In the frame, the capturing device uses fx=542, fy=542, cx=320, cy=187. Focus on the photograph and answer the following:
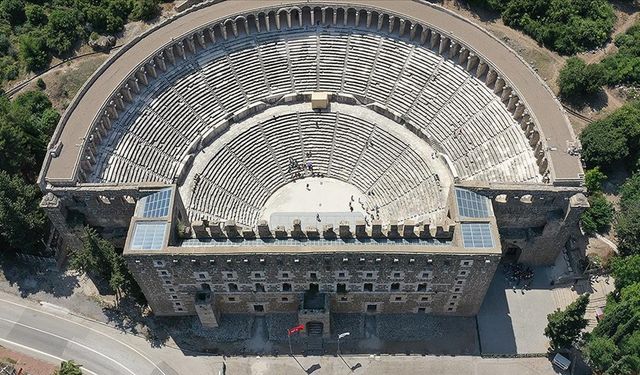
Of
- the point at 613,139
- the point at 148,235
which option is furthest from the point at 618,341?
the point at 148,235

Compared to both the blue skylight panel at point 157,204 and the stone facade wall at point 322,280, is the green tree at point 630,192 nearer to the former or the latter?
the stone facade wall at point 322,280

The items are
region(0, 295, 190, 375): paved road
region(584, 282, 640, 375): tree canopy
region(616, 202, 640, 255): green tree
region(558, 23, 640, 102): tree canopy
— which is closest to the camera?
region(584, 282, 640, 375): tree canopy

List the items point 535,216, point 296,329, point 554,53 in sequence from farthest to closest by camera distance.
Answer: point 554,53 → point 535,216 → point 296,329

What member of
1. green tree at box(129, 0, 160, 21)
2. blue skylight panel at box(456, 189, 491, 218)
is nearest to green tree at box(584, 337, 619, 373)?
blue skylight panel at box(456, 189, 491, 218)

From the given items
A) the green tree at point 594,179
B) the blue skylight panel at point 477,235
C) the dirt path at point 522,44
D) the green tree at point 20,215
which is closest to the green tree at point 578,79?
the dirt path at point 522,44

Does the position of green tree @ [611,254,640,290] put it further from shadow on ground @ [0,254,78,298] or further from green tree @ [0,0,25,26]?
green tree @ [0,0,25,26]

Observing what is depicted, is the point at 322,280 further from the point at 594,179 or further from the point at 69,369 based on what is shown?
the point at 594,179
